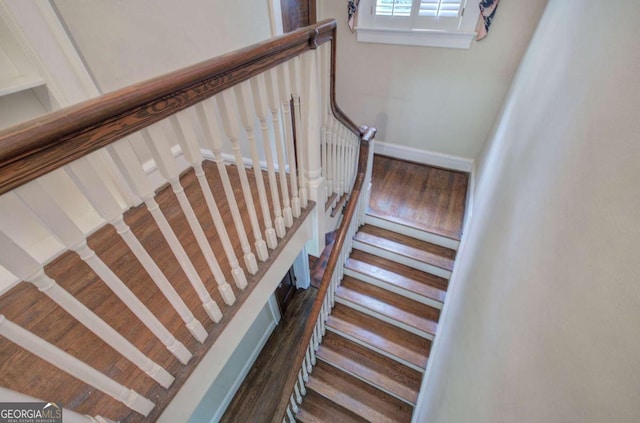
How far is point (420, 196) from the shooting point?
10.0ft

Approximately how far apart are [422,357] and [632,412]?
234 cm

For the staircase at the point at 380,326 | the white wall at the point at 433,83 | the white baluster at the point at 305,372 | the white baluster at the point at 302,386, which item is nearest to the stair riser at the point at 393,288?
the staircase at the point at 380,326

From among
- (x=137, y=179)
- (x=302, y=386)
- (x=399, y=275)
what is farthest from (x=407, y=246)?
(x=137, y=179)

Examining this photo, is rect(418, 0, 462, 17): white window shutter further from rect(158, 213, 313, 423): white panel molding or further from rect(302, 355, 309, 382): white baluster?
rect(302, 355, 309, 382): white baluster

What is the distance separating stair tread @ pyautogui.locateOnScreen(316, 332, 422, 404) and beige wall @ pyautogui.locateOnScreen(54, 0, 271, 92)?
260 cm

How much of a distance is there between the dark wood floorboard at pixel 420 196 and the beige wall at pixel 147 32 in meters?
2.06

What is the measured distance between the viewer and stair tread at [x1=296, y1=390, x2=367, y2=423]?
235cm

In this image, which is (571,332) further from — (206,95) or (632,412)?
(206,95)

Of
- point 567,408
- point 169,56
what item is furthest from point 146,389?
point 169,56

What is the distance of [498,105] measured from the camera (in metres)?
2.72

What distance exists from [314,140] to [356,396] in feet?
7.40

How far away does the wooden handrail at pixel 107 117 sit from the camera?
1.47 ft

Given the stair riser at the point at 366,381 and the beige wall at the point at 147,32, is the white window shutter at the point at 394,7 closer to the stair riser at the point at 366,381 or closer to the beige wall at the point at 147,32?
the beige wall at the point at 147,32

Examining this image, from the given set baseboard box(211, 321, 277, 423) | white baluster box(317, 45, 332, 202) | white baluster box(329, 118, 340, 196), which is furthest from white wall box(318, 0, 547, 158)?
baseboard box(211, 321, 277, 423)
